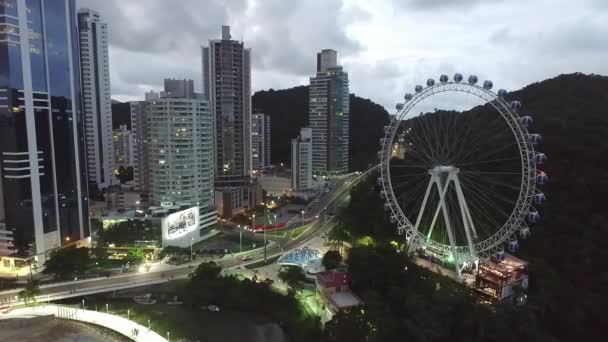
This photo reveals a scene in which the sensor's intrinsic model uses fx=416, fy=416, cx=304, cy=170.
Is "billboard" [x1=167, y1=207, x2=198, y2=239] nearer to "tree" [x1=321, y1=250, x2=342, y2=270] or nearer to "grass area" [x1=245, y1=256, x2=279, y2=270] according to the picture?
"grass area" [x1=245, y1=256, x2=279, y2=270]

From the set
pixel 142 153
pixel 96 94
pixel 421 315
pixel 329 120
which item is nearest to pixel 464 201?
pixel 421 315

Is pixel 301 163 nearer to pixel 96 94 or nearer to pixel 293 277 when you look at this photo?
pixel 96 94

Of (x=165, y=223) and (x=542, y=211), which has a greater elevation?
(x=542, y=211)

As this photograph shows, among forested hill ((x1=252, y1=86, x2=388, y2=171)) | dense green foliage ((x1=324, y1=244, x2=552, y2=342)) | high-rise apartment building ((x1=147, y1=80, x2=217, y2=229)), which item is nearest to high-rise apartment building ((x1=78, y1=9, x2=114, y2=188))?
high-rise apartment building ((x1=147, y1=80, x2=217, y2=229))

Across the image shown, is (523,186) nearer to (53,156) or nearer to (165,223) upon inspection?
(165,223)

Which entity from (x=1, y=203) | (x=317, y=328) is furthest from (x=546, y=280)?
(x=1, y=203)
